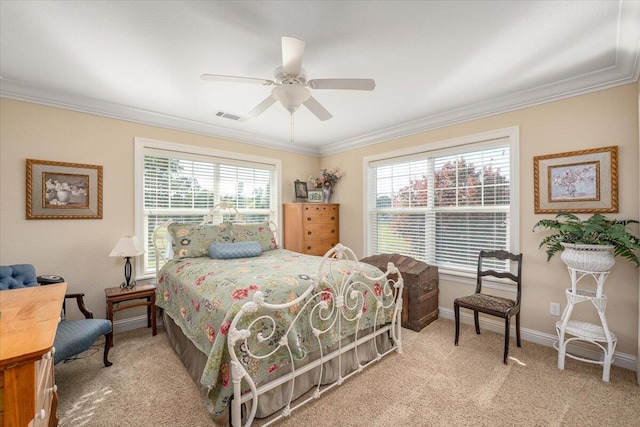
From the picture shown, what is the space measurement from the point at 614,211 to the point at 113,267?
5.10 m

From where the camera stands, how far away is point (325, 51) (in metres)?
2.12

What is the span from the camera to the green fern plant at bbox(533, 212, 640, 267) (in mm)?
2096

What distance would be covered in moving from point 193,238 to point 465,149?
348cm

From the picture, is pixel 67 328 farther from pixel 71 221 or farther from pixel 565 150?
pixel 565 150

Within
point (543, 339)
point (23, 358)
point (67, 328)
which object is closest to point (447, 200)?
point (543, 339)

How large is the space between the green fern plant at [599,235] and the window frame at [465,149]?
434mm

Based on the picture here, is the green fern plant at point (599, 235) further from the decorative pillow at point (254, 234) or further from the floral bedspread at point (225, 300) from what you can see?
the decorative pillow at point (254, 234)

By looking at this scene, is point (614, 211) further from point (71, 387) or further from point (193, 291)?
point (71, 387)

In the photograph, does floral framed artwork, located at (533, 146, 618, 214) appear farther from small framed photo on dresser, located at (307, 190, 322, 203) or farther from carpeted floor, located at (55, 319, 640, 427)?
small framed photo on dresser, located at (307, 190, 322, 203)

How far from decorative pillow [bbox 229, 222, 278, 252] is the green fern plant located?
3076 mm

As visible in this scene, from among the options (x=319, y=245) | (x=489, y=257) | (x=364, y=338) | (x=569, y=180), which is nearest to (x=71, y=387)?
(x=364, y=338)

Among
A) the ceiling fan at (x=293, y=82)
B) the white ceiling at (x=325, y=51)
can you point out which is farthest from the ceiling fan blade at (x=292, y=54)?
the white ceiling at (x=325, y=51)

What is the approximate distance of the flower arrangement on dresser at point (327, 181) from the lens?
16.0ft

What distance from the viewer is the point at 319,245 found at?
179 inches
